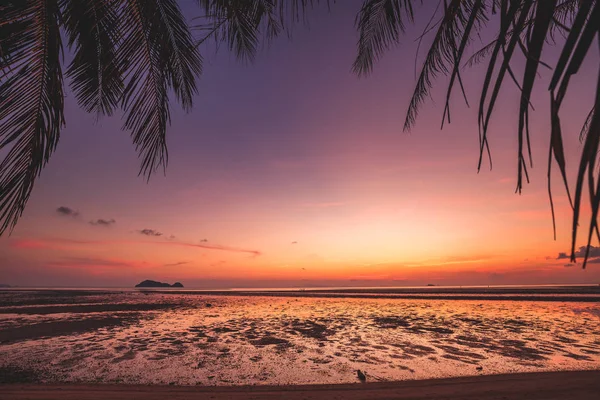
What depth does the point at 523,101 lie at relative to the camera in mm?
1319

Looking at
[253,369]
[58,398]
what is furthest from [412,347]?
[58,398]

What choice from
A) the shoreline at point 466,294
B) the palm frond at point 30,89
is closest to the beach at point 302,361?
the palm frond at point 30,89

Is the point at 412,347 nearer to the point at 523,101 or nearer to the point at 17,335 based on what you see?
the point at 523,101

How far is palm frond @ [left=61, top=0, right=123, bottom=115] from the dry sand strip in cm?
453

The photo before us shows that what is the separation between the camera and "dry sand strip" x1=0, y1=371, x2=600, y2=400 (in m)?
4.77

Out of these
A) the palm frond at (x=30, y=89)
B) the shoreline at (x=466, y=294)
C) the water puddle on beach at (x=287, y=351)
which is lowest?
the shoreline at (x=466, y=294)

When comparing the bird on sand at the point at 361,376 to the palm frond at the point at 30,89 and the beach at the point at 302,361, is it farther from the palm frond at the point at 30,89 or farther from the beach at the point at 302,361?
the palm frond at the point at 30,89

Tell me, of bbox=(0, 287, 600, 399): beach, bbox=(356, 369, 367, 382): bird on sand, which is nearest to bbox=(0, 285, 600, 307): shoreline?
bbox=(0, 287, 600, 399): beach

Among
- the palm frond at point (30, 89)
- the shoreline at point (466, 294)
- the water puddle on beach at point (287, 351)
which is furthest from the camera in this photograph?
the shoreline at point (466, 294)

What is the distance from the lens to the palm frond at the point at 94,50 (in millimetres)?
4277

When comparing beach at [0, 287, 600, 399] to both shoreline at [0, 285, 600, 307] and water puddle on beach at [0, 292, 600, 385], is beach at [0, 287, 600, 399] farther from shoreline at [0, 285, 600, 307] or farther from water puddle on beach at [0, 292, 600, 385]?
shoreline at [0, 285, 600, 307]

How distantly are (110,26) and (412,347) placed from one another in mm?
8581

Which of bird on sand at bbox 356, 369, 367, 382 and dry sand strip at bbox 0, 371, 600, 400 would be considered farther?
bird on sand at bbox 356, 369, 367, 382

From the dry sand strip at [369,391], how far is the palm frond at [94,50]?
453cm
